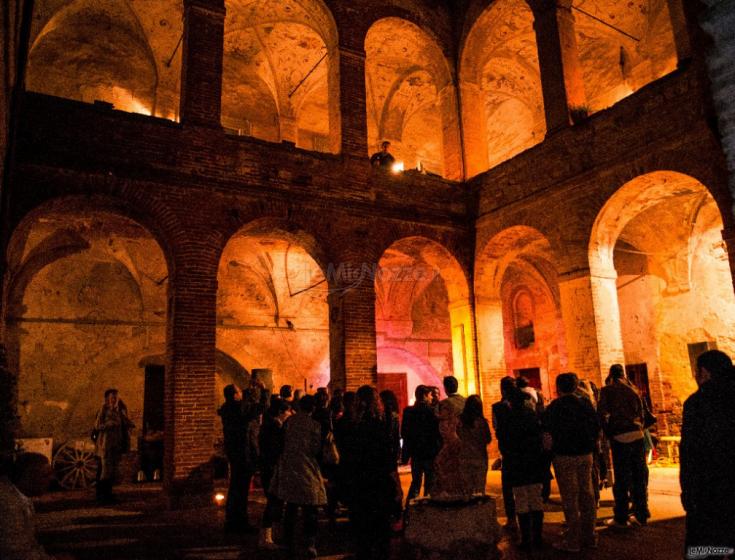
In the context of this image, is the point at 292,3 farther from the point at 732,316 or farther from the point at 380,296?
the point at 732,316

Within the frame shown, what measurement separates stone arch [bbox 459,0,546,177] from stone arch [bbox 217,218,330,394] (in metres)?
5.86

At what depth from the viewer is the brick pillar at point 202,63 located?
10.6m

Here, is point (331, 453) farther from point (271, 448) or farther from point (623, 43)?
point (623, 43)

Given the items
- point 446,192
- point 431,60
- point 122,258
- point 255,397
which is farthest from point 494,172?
point 122,258

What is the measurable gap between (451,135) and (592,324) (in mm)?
6277

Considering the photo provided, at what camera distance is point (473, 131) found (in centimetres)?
1399

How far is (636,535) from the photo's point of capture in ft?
18.8

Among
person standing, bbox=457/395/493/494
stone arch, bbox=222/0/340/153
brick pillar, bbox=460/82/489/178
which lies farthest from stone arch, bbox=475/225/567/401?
person standing, bbox=457/395/493/494

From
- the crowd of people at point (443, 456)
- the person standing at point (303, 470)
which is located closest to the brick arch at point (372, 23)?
the crowd of people at point (443, 456)

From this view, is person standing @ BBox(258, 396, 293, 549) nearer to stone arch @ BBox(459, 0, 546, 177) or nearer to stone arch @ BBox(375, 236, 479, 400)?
stone arch @ BBox(375, 236, 479, 400)

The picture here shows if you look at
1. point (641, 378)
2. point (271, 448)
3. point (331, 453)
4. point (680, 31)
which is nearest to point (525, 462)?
point (331, 453)

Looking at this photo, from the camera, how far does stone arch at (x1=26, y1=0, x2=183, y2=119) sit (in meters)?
14.0

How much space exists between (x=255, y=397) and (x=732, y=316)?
11.4 metres

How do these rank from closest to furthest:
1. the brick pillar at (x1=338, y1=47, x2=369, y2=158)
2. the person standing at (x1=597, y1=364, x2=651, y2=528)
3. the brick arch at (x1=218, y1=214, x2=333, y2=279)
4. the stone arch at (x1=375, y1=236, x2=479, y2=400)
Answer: the person standing at (x1=597, y1=364, x2=651, y2=528) < the brick arch at (x1=218, y1=214, x2=333, y2=279) < the brick pillar at (x1=338, y1=47, x2=369, y2=158) < the stone arch at (x1=375, y1=236, x2=479, y2=400)
